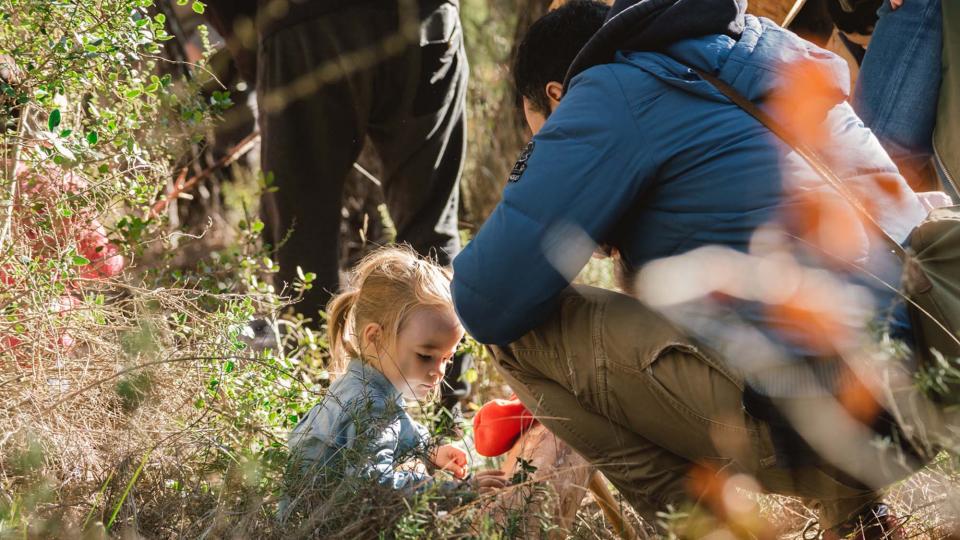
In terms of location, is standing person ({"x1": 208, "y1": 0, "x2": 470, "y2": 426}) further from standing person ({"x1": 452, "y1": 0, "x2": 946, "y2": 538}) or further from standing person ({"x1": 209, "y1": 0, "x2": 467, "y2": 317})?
standing person ({"x1": 452, "y1": 0, "x2": 946, "y2": 538})

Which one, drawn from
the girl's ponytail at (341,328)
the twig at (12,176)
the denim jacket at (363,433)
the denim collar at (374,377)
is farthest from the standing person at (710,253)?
the twig at (12,176)

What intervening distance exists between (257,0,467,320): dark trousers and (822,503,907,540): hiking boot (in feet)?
5.35

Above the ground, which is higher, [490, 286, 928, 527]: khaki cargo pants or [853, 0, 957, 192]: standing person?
[853, 0, 957, 192]: standing person

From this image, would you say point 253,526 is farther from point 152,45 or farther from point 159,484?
point 152,45

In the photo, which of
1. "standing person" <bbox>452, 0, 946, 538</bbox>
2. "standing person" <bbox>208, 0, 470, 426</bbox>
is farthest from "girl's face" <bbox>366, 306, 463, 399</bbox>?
"standing person" <bbox>208, 0, 470, 426</bbox>

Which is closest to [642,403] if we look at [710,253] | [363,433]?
[710,253]

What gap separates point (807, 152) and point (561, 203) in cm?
51

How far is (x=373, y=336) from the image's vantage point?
2.96m

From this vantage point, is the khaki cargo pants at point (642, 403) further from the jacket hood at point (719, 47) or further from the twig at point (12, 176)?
the twig at point (12, 176)

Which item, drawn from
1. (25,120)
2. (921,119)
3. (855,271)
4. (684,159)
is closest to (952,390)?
(855,271)

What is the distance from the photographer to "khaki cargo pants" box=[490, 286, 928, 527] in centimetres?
232

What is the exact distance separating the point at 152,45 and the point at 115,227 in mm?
722

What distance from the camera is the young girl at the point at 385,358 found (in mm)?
2504

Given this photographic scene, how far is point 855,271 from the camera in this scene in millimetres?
2207
